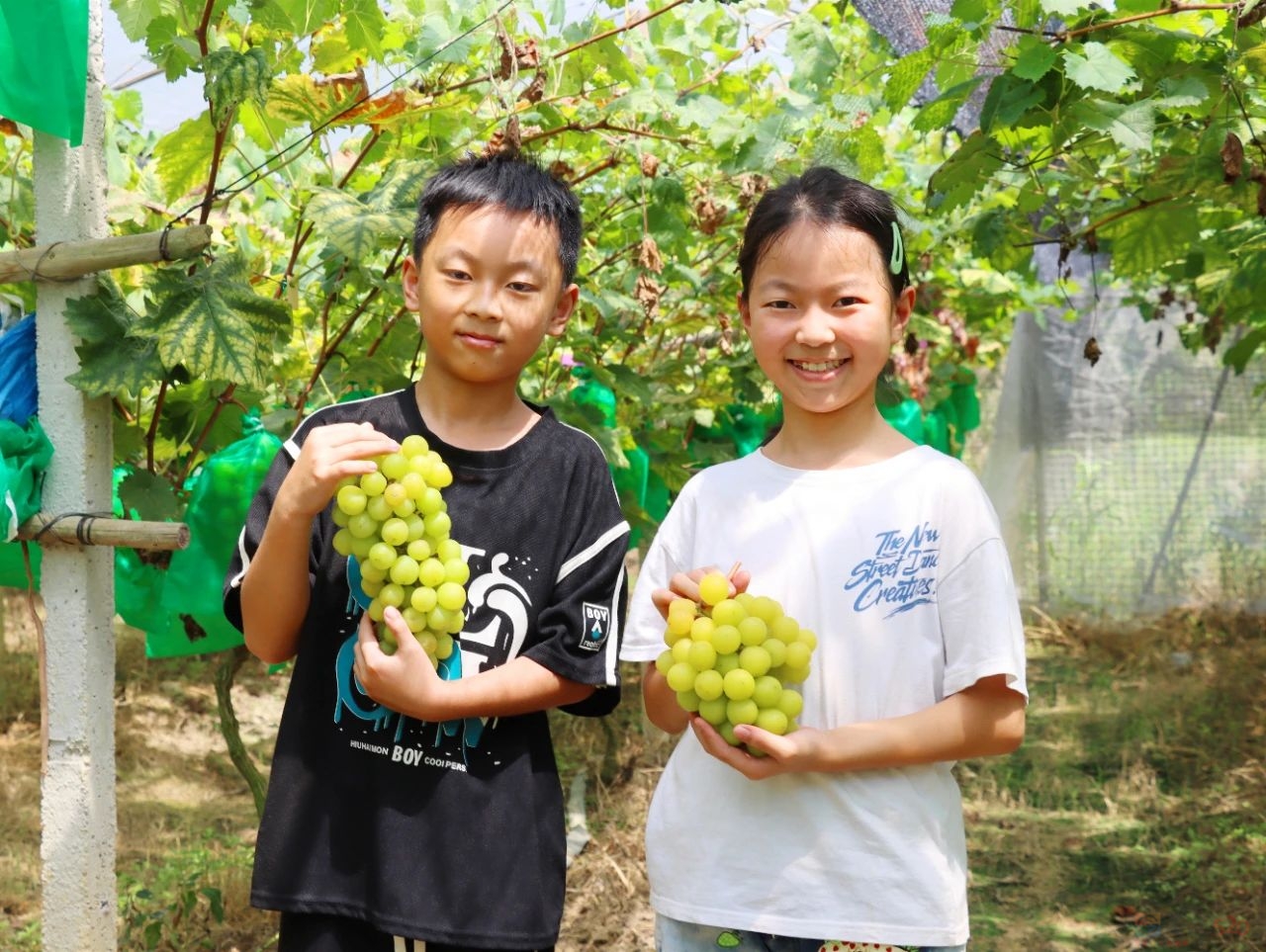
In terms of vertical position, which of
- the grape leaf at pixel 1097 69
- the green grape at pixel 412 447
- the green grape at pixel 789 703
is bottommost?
the green grape at pixel 789 703

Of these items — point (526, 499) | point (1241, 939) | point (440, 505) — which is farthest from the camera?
point (1241, 939)

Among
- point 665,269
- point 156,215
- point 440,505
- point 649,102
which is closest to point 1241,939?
point 665,269

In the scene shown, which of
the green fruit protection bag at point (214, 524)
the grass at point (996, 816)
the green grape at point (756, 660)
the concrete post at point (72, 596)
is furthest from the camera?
the grass at point (996, 816)

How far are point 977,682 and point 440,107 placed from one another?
1.42 meters

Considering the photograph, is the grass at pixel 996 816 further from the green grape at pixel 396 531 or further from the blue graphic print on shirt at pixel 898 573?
the blue graphic print on shirt at pixel 898 573

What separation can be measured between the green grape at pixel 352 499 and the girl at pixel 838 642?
36cm

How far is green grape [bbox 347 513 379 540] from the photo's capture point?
4.97ft

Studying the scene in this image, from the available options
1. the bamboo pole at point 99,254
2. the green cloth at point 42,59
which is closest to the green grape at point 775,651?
the bamboo pole at point 99,254

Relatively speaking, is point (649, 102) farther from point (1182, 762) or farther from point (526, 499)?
point (1182, 762)

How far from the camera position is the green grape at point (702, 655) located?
1.47 m

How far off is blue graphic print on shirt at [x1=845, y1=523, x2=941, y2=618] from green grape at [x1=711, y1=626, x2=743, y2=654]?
0.19 m

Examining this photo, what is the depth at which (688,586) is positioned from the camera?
1530mm

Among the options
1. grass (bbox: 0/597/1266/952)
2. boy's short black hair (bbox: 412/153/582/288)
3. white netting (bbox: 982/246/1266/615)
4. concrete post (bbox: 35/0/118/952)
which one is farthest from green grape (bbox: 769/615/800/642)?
white netting (bbox: 982/246/1266/615)

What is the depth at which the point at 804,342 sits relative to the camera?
160 centimetres
